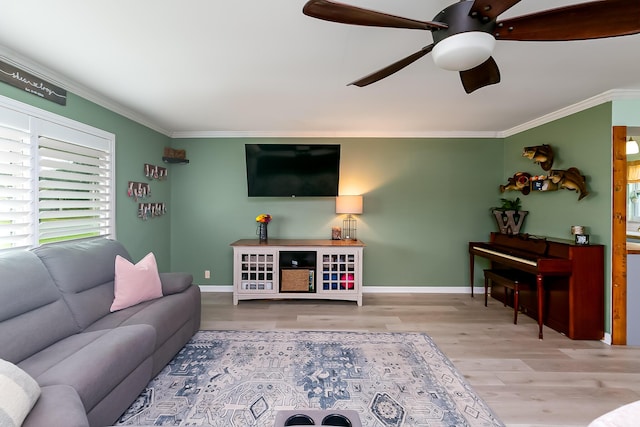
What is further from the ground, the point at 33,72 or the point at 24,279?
the point at 33,72

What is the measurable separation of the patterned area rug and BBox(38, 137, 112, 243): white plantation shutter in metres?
1.48

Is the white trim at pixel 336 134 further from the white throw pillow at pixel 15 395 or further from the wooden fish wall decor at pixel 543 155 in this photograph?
the white throw pillow at pixel 15 395

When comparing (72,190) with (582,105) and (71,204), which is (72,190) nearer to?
(71,204)

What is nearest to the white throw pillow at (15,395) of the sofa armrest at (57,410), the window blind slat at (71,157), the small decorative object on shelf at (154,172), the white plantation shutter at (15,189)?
the sofa armrest at (57,410)

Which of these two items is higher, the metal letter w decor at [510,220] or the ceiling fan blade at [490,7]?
the ceiling fan blade at [490,7]

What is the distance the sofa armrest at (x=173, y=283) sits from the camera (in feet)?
9.14

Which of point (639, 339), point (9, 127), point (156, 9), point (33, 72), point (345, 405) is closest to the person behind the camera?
point (156, 9)

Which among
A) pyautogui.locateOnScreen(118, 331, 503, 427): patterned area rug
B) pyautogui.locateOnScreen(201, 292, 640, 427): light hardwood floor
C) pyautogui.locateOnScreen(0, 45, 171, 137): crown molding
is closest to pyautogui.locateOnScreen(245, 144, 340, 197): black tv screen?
pyautogui.locateOnScreen(0, 45, 171, 137): crown molding

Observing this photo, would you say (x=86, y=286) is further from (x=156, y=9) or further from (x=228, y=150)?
(x=228, y=150)

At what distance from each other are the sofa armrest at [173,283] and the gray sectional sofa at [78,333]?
160mm

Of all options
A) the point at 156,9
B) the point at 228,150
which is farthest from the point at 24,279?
the point at 228,150

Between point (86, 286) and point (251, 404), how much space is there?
4.86 feet

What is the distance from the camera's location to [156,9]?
169 centimetres

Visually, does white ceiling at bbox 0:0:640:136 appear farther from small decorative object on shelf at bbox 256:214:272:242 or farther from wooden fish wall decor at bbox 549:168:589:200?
small decorative object on shelf at bbox 256:214:272:242
